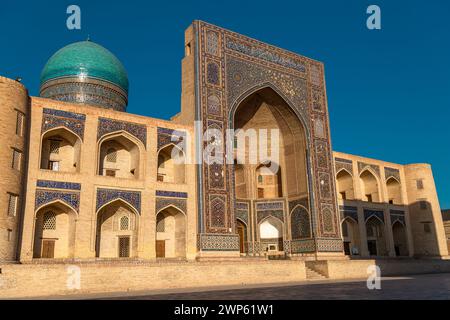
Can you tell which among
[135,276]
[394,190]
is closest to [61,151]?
[135,276]

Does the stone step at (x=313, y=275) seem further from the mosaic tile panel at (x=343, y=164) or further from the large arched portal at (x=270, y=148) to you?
the mosaic tile panel at (x=343, y=164)

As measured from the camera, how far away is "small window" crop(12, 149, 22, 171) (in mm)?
13641

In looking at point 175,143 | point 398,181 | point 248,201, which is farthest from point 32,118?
point 398,181

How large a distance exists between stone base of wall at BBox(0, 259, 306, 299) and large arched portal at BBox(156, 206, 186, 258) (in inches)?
134

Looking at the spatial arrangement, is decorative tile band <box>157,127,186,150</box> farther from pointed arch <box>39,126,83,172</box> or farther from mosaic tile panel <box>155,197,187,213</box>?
pointed arch <box>39,126,83,172</box>

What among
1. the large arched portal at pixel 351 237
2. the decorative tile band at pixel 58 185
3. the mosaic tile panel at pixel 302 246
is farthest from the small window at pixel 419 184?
the decorative tile band at pixel 58 185

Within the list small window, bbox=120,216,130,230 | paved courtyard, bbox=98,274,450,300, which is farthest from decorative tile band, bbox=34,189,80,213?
paved courtyard, bbox=98,274,450,300

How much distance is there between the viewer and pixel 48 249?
14969 mm

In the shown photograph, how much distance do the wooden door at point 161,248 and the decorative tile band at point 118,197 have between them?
78.9 inches

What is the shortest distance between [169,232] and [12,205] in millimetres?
6008

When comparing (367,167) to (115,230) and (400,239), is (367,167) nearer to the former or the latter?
(400,239)

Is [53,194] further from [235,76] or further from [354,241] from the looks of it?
[354,241]

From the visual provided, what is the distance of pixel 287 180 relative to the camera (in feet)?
70.2
